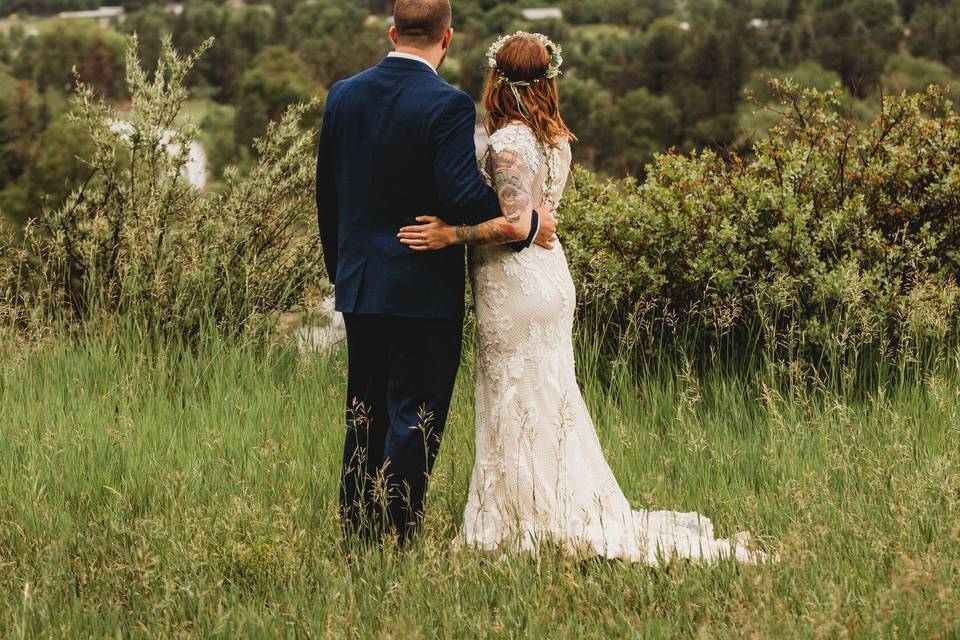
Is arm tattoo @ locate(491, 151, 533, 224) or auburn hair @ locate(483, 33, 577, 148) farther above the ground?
auburn hair @ locate(483, 33, 577, 148)

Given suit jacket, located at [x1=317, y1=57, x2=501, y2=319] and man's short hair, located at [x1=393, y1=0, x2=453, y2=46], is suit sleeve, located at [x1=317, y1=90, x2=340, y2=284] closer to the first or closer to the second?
suit jacket, located at [x1=317, y1=57, x2=501, y2=319]

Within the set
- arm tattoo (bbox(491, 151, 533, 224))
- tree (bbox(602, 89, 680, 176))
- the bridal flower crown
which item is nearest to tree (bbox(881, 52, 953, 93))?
tree (bbox(602, 89, 680, 176))

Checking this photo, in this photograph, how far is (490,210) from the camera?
156 inches

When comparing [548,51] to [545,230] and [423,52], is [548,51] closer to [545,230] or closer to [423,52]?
[423,52]

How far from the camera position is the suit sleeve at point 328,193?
13.6 ft

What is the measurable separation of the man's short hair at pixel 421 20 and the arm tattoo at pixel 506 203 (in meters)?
0.52

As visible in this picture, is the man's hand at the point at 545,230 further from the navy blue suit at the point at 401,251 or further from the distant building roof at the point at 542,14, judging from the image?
the distant building roof at the point at 542,14

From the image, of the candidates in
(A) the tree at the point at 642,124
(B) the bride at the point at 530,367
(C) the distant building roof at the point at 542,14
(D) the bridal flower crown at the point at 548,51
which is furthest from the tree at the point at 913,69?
(B) the bride at the point at 530,367

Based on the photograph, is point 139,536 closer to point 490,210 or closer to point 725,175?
point 490,210

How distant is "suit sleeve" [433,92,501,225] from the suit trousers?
18.2 inches

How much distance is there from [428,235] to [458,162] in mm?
298

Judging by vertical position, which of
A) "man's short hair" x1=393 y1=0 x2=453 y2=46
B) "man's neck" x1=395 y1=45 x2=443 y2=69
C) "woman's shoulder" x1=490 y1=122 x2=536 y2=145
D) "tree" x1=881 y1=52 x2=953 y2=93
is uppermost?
"man's short hair" x1=393 y1=0 x2=453 y2=46

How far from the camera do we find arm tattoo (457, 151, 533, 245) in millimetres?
3977

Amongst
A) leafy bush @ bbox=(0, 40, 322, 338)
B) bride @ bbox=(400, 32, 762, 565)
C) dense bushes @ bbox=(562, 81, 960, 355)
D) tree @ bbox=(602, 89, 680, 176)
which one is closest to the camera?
bride @ bbox=(400, 32, 762, 565)
